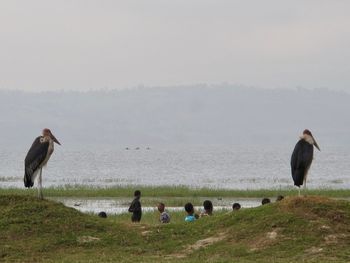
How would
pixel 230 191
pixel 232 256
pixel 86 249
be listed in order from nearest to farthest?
pixel 232 256 < pixel 86 249 < pixel 230 191

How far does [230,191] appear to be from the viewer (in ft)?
139

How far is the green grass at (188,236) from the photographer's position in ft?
52.0

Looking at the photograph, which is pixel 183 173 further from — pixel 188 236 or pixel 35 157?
pixel 188 236

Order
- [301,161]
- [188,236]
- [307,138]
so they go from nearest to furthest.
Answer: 1. [188,236]
2. [301,161]
3. [307,138]

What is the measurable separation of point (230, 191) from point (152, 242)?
2534 centimetres

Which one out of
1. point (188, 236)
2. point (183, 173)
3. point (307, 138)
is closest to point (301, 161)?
point (307, 138)

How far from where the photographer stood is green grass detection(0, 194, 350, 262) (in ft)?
52.0

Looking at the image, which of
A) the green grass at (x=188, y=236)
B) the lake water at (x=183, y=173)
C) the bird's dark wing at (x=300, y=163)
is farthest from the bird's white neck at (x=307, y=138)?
the lake water at (x=183, y=173)

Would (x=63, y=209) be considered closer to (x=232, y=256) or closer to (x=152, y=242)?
(x=152, y=242)

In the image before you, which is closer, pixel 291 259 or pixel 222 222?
pixel 291 259

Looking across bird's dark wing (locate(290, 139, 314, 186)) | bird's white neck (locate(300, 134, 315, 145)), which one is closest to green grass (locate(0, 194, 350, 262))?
bird's dark wing (locate(290, 139, 314, 186))

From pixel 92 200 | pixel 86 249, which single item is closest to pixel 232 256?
pixel 86 249

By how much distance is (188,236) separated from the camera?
57.3 feet

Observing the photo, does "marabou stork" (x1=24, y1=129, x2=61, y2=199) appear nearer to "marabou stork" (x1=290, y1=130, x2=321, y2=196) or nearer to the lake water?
"marabou stork" (x1=290, y1=130, x2=321, y2=196)
